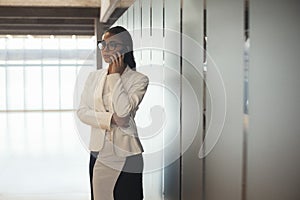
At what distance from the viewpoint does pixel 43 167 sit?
6324 mm

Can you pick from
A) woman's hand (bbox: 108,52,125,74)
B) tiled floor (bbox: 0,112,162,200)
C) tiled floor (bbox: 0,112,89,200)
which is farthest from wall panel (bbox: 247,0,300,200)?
tiled floor (bbox: 0,112,89,200)

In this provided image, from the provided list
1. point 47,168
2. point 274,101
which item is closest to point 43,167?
point 47,168

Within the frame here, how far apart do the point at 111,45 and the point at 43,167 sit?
426cm

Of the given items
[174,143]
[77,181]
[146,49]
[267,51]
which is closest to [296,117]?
[267,51]

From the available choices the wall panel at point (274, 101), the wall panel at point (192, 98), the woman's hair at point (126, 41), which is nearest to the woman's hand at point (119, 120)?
the woman's hair at point (126, 41)

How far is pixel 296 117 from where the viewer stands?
65.2 inches

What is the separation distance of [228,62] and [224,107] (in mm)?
240

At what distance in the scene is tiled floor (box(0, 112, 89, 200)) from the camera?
16.2 feet

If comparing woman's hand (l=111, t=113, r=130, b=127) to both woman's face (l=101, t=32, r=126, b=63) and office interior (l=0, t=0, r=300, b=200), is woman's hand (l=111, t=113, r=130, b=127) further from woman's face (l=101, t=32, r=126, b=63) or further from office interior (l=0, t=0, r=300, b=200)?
office interior (l=0, t=0, r=300, b=200)

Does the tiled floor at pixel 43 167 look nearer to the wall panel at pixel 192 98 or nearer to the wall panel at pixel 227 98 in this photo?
the wall panel at pixel 192 98

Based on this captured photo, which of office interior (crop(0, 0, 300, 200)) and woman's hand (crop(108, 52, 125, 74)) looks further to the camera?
woman's hand (crop(108, 52, 125, 74))

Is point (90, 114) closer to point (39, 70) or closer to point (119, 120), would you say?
point (119, 120)

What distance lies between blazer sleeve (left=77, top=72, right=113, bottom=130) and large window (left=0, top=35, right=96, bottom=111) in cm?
1434

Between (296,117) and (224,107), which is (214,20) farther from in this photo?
(296,117)
